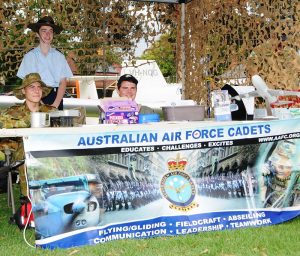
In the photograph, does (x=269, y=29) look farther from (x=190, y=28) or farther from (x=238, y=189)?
(x=238, y=189)

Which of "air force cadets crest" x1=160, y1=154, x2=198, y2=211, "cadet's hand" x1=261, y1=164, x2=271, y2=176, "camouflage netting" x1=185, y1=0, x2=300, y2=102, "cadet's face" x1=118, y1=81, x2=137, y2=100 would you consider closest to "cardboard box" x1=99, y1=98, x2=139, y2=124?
"air force cadets crest" x1=160, y1=154, x2=198, y2=211

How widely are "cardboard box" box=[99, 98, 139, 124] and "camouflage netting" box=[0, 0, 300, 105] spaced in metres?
2.40

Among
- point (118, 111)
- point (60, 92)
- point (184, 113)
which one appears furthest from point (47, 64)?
point (184, 113)

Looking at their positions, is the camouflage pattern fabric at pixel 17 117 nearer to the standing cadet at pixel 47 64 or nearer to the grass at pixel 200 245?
the grass at pixel 200 245

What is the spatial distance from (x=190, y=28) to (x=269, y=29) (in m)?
1.00

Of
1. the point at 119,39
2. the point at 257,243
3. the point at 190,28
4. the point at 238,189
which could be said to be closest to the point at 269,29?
the point at 190,28

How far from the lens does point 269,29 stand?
6.21 meters

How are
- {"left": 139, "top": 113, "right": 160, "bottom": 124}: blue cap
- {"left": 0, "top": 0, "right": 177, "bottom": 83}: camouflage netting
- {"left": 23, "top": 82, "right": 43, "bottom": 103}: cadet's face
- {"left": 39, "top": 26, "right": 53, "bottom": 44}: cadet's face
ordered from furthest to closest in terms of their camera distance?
{"left": 0, "top": 0, "right": 177, "bottom": 83}: camouflage netting
{"left": 39, "top": 26, "right": 53, "bottom": 44}: cadet's face
{"left": 23, "top": 82, "right": 43, "bottom": 103}: cadet's face
{"left": 139, "top": 113, "right": 160, "bottom": 124}: blue cap

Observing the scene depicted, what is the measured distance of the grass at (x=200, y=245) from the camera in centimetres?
328

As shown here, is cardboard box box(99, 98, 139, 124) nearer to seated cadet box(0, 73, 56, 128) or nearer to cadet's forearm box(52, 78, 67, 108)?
seated cadet box(0, 73, 56, 128)

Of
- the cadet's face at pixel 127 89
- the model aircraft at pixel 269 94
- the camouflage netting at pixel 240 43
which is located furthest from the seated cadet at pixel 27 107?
the camouflage netting at pixel 240 43

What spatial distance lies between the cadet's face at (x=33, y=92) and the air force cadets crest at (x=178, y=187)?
1.17 meters

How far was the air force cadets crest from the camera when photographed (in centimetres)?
364

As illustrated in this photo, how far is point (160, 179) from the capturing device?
3637 mm
